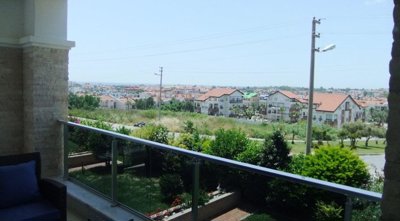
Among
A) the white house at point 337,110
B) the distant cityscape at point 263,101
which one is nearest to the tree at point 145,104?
the distant cityscape at point 263,101

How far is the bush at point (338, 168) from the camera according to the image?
15.7 feet

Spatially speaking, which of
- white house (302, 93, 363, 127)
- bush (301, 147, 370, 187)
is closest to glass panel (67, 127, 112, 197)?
bush (301, 147, 370, 187)

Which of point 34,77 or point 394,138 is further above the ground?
point 34,77

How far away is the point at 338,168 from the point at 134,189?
10.3 feet

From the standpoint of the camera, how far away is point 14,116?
4621mm

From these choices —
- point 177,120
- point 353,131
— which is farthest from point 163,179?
point 353,131

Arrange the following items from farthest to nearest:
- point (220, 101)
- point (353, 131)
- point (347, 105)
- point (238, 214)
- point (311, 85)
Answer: point (220, 101), point (347, 105), point (353, 131), point (311, 85), point (238, 214)

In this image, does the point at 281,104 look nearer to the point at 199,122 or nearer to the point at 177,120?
the point at 199,122

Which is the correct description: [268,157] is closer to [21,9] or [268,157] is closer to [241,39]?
[21,9]

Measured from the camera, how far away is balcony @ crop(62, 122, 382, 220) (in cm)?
202

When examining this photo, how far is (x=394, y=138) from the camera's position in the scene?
1.09 meters

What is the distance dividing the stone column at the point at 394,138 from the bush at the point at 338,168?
3.55 m

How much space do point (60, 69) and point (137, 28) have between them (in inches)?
1926

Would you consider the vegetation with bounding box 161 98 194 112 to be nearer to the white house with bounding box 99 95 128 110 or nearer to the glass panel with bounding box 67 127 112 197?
the white house with bounding box 99 95 128 110
